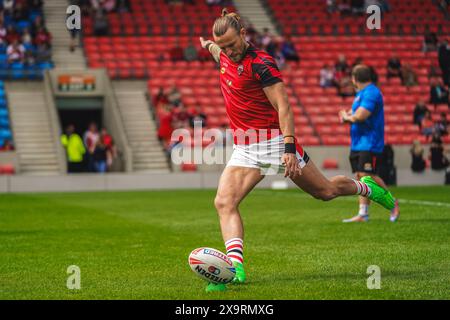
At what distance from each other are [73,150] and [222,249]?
2174cm

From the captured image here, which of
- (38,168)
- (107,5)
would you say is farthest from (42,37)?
(38,168)

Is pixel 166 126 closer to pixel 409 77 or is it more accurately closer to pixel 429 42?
pixel 409 77

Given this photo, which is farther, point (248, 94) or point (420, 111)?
point (420, 111)

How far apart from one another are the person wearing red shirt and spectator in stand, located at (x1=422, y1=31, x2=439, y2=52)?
3234 centimetres

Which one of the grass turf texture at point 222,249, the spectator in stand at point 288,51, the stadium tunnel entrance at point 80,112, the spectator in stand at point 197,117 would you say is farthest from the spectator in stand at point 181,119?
the grass turf texture at point 222,249

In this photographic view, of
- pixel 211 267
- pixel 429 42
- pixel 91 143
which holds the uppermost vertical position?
pixel 429 42

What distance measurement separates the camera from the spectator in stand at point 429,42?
39.7 m

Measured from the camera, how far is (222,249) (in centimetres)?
1116

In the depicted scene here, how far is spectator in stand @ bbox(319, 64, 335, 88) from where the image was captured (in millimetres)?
37438

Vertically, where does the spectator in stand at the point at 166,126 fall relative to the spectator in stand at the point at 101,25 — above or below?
below

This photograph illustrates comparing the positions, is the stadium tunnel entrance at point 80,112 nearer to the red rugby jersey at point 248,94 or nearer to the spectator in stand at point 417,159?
the spectator in stand at point 417,159

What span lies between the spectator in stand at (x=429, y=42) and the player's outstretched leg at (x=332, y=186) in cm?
3025

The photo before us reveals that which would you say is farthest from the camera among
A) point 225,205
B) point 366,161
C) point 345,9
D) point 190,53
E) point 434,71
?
point 345,9
